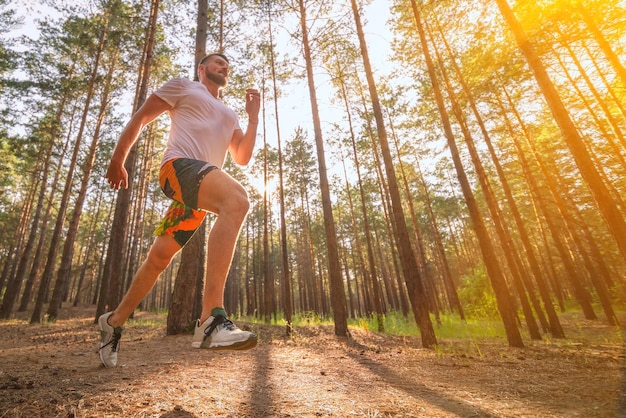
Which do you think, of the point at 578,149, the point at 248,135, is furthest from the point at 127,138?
the point at 578,149

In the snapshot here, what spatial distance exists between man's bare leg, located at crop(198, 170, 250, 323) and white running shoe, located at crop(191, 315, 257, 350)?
0.27ft

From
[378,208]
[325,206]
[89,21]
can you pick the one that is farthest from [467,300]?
[89,21]

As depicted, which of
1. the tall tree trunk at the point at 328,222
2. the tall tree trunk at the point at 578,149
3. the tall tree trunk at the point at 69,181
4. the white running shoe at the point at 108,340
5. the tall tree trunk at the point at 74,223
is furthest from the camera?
the tall tree trunk at the point at 69,181

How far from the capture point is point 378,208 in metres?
25.8

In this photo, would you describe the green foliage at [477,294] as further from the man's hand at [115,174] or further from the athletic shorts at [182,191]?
the man's hand at [115,174]

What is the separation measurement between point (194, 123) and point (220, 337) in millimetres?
1461

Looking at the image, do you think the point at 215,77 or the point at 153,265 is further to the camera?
the point at 215,77

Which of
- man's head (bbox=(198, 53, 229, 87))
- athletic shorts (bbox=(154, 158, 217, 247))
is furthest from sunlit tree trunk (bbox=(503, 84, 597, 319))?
athletic shorts (bbox=(154, 158, 217, 247))

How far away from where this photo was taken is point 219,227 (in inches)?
69.3

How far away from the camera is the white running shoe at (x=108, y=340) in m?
2.42

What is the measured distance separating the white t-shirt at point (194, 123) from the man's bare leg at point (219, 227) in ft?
1.17

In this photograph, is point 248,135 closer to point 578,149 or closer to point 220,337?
point 220,337

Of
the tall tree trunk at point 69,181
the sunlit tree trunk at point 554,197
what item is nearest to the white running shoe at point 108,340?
the tall tree trunk at point 69,181

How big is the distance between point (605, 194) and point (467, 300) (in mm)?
17867
